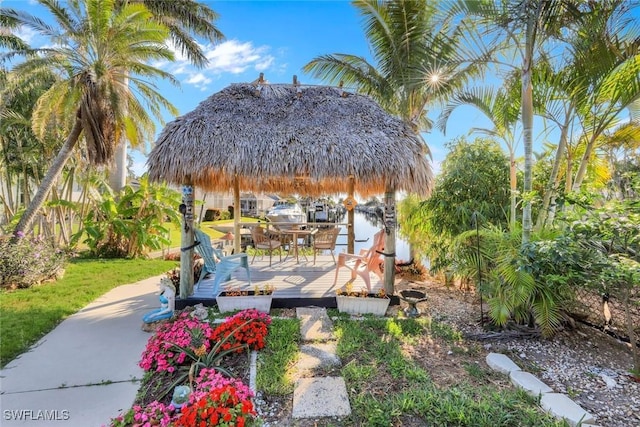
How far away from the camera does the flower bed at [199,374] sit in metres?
2.48

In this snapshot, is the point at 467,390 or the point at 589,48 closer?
the point at 467,390

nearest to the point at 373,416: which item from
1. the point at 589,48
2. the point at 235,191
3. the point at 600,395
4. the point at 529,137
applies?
the point at 600,395

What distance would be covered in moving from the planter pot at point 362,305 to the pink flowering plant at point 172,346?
2356mm

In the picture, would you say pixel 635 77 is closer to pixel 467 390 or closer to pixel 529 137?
pixel 529 137

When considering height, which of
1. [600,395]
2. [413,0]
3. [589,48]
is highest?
[413,0]

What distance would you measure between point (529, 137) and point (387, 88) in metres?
5.22

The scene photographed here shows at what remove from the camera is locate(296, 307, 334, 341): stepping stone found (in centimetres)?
439

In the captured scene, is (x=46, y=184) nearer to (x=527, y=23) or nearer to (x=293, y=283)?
(x=293, y=283)

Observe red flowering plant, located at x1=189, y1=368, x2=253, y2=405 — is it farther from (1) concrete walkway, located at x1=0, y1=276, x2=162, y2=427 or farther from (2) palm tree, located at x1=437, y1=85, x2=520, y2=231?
(2) palm tree, located at x1=437, y1=85, x2=520, y2=231

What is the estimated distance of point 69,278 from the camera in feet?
24.9

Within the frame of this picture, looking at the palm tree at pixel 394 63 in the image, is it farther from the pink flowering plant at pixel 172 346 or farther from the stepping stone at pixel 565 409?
the pink flowering plant at pixel 172 346

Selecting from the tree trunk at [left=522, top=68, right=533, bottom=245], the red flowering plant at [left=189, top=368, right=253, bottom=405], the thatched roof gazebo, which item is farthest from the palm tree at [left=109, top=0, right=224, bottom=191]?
the tree trunk at [left=522, top=68, right=533, bottom=245]

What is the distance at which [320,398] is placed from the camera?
302 centimetres

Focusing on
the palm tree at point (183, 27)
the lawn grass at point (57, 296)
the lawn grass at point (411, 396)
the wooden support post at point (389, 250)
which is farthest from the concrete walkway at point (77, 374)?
the palm tree at point (183, 27)
